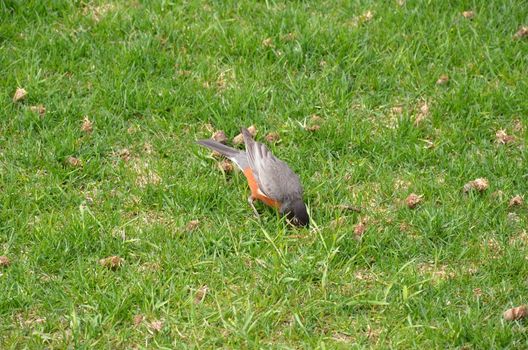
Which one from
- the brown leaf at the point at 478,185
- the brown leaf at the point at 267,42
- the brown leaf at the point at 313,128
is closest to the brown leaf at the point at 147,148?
the brown leaf at the point at 313,128

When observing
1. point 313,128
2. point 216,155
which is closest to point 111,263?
point 216,155

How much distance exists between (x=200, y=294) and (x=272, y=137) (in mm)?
1699

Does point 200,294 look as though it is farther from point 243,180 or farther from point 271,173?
point 243,180

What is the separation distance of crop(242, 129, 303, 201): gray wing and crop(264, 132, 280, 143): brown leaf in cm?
29

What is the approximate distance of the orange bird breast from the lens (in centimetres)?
621

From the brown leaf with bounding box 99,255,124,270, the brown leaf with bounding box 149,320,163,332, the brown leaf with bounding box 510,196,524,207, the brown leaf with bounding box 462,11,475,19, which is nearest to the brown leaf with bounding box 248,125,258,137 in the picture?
the brown leaf with bounding box 99,255,124,270

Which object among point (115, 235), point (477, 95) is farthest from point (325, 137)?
point (115, 235)

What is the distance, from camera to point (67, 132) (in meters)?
6.77

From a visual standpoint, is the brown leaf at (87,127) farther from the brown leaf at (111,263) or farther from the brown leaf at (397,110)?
the brown leaf at (397,110)

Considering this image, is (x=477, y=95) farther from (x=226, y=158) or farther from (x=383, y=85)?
(x=226, y=158)

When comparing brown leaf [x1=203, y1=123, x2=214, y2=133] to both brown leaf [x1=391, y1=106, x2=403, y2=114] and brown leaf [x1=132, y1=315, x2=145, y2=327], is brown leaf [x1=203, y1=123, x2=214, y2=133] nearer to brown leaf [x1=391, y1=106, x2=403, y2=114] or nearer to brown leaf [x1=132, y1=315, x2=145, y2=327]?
brown leaf [x1=391, y1=106, x2=403, y2=114]

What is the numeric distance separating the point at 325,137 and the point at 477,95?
1.28 meters

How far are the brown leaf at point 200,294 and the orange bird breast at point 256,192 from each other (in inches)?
33.9

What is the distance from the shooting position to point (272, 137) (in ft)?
22.6
